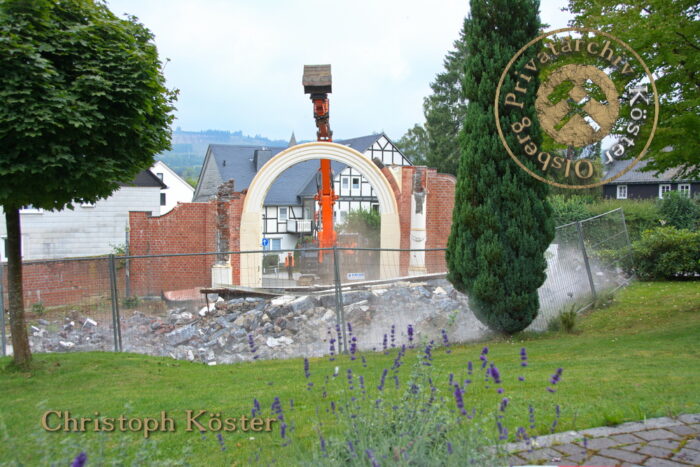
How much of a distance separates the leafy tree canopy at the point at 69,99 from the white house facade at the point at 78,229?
63.0 ft

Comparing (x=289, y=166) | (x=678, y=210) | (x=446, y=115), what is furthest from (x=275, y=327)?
(x=446, y=115)

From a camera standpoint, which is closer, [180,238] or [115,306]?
[115,306]

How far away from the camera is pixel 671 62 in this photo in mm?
7719

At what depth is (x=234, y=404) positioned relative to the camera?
4965 millimetres

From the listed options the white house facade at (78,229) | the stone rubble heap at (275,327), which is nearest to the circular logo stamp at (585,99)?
the stone rubble heap at (275,327)

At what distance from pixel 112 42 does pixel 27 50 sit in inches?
36.6

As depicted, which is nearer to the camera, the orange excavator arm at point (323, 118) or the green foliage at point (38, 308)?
the green foliage at point (38, 308)

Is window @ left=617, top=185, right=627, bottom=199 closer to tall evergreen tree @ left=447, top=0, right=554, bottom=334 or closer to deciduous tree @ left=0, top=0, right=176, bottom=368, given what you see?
tall evergreen tree @ left=447, top=0, right=554, bottom=334

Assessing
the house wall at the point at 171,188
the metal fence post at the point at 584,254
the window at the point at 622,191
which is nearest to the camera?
the metal fence post at the point at 584,254

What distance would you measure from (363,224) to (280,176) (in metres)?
7.37

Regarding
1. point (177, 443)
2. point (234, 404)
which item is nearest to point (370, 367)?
point (234, 404)

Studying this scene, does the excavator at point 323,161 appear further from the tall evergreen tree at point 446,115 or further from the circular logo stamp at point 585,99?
the tall evergreen tree at point 446,115

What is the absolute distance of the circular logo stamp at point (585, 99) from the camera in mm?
8258

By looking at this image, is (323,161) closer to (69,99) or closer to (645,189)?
(69,99)
